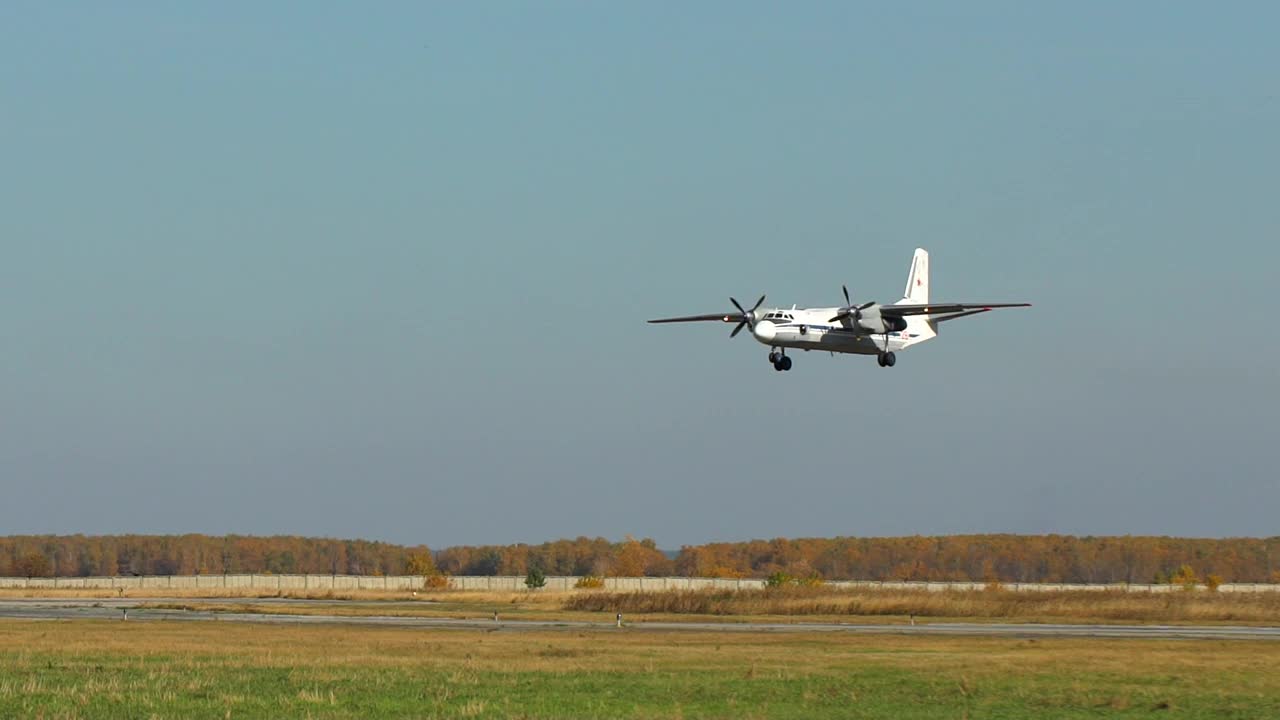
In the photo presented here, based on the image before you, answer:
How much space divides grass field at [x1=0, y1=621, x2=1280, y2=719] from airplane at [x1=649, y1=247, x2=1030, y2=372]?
1488 cm

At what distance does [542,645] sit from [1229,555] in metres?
159

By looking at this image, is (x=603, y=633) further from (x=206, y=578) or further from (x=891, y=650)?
(x=206, y=578)

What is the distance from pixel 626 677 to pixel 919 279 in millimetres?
48777

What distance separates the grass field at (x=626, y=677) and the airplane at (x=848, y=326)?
14.9 meters

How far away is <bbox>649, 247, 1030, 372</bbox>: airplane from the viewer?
229ft

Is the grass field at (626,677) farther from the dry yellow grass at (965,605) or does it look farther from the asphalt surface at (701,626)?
the dry yellow grass at (965,605)

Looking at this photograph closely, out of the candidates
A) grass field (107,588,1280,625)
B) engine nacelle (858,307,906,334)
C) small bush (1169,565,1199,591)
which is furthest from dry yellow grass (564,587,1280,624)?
small bush (1169,565,1199,591)

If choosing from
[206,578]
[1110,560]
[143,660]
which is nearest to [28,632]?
[143,660]

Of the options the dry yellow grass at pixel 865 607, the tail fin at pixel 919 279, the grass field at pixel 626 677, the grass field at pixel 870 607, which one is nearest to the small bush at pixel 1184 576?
the dry yellow grass at pixel 865 607

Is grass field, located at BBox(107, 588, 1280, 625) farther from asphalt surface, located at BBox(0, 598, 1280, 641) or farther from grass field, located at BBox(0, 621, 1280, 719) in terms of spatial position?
grass field, located at BBox(0, 621, 1280, 719)

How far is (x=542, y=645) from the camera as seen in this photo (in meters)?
55.3

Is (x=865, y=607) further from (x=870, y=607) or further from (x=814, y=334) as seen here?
(x=814, y=334)

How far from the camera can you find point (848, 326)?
72.5m

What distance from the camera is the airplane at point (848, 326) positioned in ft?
229
